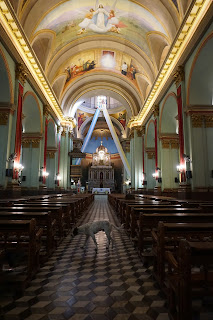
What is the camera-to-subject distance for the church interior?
2.30 m

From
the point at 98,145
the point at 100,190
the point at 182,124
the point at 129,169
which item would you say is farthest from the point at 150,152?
the point at 98,145

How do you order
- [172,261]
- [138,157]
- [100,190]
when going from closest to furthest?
[172,261] < [138,157] < [100,190]

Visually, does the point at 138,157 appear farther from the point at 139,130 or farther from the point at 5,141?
the point at 5,141

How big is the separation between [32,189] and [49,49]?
787 cm

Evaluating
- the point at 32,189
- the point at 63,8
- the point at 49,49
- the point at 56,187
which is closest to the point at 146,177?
the point at 56,187

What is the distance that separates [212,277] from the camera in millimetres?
2035

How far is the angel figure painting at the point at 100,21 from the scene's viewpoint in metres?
12.2

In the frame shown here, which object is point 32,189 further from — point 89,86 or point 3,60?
point 89,86

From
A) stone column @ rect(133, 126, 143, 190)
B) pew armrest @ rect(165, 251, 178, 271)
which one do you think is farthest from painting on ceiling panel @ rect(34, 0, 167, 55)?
pew armrest @ rect(165, 251, 178, 271)

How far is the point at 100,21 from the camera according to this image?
13.1 metres

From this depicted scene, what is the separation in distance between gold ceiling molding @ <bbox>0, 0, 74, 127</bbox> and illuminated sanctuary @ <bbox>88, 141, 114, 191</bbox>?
19278 millimetres

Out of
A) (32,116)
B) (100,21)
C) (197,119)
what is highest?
(100,21)

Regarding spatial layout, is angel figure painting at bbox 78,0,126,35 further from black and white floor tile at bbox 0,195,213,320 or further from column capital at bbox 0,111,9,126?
black and white floor tile at bbox 0,195,213,320

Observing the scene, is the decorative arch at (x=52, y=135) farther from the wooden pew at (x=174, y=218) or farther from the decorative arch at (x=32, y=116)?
the wooden pew at (x=174, y=218)
